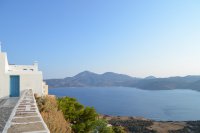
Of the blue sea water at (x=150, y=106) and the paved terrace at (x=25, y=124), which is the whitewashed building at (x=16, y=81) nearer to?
the paved terrace at (x=25, y=124)

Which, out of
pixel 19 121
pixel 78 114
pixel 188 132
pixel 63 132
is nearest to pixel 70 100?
pixel 78 114

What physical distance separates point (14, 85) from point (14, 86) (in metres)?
0.05

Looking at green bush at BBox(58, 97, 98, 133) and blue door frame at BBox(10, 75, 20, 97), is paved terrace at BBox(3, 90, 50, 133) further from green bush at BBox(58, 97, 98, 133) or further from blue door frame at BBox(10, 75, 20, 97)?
blue door frame at BBox(10, 75, 20, 97)

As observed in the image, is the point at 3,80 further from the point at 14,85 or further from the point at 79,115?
the point at 79,115

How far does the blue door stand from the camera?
39.0 feet

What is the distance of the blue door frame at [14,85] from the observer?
11891 mm

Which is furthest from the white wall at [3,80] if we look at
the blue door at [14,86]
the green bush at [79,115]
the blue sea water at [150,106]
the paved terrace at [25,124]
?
the blue sea water at [150,106]

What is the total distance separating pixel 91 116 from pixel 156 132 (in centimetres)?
2713

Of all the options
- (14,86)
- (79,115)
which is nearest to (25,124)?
(14,86)

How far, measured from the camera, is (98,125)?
1232 cm

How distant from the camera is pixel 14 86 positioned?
12.0 metres

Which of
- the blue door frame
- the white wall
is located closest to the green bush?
the blue door frame

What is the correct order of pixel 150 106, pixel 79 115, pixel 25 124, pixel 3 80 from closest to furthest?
pixel 25 124
pixel 3 80
pixel 79 115
pixel 150 106

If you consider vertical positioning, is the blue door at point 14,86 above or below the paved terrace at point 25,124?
above
